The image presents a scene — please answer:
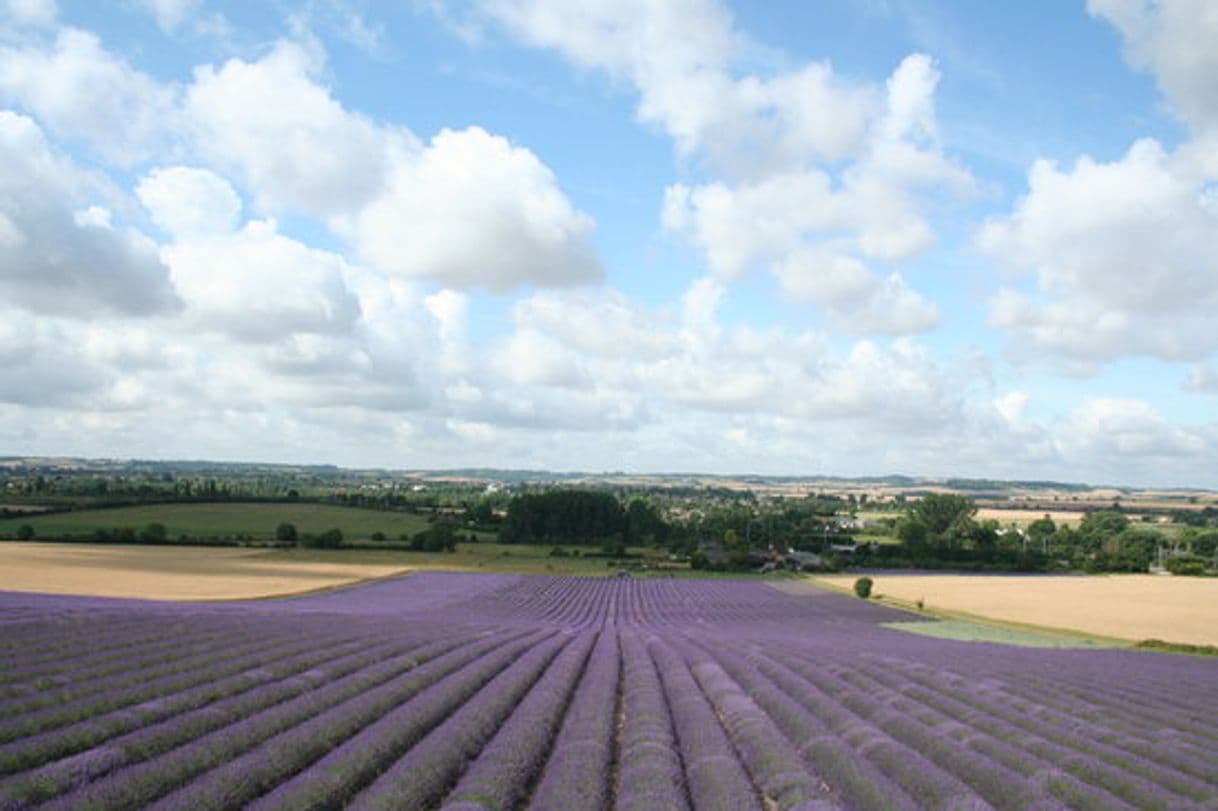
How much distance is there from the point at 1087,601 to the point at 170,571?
67.7 meters

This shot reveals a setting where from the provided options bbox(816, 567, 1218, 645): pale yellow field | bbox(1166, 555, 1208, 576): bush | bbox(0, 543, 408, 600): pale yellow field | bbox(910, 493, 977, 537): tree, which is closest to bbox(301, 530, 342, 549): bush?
bbox(0, 543, 408, 600): pale yellow field

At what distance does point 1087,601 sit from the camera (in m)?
59.9

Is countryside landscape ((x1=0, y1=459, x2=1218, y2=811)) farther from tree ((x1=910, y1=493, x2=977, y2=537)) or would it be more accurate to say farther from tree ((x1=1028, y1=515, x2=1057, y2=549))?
tree ((x1=1028, y1=515, x2=1057, y2=549))

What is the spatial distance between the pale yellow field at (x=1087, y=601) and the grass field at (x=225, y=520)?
6408cm

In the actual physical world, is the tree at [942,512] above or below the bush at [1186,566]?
above

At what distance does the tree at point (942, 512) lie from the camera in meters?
133

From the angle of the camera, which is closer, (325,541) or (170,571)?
(170,571)

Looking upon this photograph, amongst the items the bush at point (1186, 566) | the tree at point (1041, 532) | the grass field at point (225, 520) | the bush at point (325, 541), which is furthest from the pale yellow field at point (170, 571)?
the tree at point (1041, 532)

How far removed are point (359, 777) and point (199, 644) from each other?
1200cm

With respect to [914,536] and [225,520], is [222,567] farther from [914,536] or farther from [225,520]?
[914,536]

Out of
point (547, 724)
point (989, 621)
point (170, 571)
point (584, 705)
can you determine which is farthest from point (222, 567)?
point (547, 724)

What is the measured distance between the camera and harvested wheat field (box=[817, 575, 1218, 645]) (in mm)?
46344

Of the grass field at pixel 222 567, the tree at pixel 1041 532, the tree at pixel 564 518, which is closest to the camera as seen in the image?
the grass field at pixel 222 567

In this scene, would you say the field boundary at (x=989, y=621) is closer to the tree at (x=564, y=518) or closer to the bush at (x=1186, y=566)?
the bush at (x=1186, y=566)
